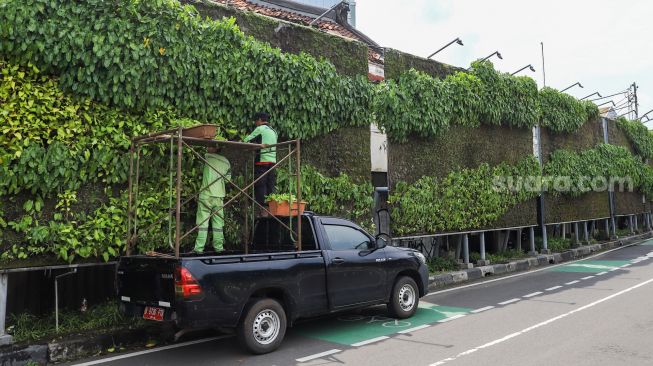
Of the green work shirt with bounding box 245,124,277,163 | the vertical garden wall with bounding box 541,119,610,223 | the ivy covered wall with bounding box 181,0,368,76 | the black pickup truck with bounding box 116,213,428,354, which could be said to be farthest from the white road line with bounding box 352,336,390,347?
the vertical garden wall with bounding box 541,119,610,223

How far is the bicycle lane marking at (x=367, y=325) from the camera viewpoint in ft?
22.0

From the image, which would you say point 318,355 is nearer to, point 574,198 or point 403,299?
point 403,299

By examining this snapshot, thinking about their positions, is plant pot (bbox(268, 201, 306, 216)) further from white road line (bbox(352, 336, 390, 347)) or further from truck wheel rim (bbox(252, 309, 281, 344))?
white road line (bbox(352, 336, 390, 347))

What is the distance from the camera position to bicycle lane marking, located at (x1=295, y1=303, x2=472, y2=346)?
22.0ft

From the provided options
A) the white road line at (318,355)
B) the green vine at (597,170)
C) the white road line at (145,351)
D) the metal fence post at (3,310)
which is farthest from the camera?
the green vine at (597,170)

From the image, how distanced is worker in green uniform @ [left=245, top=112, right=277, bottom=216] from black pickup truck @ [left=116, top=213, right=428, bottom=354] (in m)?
0.98

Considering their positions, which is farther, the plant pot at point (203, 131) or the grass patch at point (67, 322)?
the plant pot at point (203, 131)

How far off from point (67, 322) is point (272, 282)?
10.4 feet

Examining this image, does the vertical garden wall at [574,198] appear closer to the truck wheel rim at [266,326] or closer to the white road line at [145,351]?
the truck wheel rim at [266,326]

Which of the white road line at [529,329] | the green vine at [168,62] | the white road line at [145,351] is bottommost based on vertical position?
the white road line at [145,351]


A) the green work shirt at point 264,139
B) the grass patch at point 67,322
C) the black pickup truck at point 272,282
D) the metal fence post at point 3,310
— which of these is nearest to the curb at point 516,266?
the black pickup truck at point 272,282

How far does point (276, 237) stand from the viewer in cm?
733

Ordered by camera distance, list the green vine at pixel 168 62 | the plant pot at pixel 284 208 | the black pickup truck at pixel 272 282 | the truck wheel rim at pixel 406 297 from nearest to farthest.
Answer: the black pickup truck at pixel 272 282 < the green vine at pixel 168 62 < the plant pot at pixel 284 208 < the truck wheel rim at pixel 406 297

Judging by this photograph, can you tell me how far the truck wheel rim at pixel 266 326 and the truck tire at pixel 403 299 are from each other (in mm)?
2283
